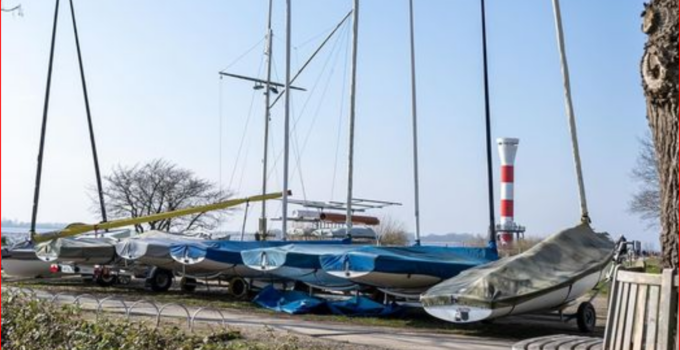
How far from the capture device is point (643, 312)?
216 inches

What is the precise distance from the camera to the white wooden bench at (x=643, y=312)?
5.21 m

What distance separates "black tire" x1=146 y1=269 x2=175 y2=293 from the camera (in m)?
22.0

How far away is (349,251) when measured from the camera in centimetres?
1603

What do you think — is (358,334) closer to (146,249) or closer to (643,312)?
(643,312)

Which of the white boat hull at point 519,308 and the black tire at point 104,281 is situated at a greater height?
the white boat hull at point 519,308

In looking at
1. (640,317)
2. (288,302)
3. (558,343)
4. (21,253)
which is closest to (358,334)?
(288,302)

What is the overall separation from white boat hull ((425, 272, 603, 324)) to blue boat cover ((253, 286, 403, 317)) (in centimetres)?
365

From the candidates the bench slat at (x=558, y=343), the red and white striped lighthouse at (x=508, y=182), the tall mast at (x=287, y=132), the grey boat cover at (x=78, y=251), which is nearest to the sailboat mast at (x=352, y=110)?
the tall mast at (x=287, y=132)

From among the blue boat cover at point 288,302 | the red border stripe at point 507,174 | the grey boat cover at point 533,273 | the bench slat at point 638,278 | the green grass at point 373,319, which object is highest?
the red border stripe at point 507,174

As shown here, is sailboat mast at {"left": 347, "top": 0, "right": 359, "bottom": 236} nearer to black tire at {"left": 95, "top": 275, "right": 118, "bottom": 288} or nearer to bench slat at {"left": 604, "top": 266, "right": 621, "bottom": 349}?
black tire at {"left": 95, "top": 275, "right": 118, "bottom": 288}

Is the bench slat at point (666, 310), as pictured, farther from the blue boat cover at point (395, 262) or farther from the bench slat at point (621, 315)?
the blue boat cover at point (395, 262)

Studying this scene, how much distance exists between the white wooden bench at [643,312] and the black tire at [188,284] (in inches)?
685

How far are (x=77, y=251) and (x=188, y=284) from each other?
3.15 metres

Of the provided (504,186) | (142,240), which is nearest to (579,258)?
(142,240)
